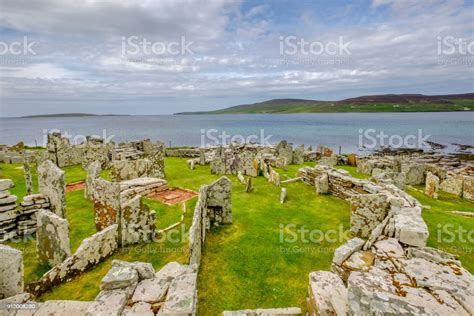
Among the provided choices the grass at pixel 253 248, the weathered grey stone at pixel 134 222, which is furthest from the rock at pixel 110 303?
the weathered grey stone at pixel 134 222

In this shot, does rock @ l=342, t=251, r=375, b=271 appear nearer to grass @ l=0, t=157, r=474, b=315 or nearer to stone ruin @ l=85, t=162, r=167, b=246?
grass @ l=0, t=157, r=474, b=315

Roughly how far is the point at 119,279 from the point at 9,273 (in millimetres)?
2196

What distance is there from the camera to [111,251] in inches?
309

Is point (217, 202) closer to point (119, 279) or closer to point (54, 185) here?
point (54, 185)

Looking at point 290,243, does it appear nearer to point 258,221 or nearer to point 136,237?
point 258,221

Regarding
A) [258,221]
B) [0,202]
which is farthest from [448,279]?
[0,202]

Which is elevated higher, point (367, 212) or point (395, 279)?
point (395, 279)

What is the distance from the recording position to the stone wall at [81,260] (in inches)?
236

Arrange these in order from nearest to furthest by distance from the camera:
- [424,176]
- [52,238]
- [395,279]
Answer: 1. [395,279]
2. [52,238]
3. [424,176]

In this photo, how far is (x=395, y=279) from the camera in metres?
4.18

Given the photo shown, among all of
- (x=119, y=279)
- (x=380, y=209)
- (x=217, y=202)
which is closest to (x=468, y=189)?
(x=380, y=209)

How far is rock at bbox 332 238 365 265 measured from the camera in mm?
5387

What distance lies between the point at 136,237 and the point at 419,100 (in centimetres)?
23067

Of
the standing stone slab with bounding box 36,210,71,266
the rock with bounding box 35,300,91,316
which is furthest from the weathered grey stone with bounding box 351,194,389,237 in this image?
the standing stone slab with bounding box 36,210,71,266
